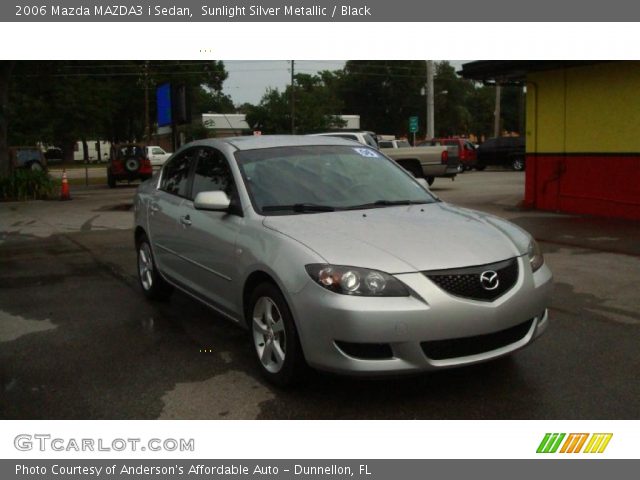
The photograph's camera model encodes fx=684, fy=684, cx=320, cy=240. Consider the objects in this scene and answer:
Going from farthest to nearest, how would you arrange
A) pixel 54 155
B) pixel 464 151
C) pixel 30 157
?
1. pixel 54 155
2. pixel 464 151
3. pixel 30 157

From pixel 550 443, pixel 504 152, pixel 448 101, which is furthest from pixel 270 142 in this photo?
pixel 448 101

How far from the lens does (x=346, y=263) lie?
386 cm

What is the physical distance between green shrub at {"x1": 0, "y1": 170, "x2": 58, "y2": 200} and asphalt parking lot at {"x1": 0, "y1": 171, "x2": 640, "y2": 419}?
512 inches

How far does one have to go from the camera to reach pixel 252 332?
455cm

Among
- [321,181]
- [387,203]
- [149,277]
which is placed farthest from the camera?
[149,277]

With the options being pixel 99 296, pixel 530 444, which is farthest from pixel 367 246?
pixel 99 296

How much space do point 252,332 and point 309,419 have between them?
888 mm

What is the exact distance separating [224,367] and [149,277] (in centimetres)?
231

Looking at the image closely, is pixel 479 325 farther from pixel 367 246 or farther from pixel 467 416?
pixel 367 246

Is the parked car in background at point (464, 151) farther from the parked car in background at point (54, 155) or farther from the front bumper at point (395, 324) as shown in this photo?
the parked car in background at point (54, 155)

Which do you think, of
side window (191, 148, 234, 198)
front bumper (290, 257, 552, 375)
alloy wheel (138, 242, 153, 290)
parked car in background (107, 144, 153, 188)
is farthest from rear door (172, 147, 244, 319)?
parked car in background (107, 144, 153, 188)

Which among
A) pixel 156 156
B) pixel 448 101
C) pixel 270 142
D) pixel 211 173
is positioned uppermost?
pixel 448 101

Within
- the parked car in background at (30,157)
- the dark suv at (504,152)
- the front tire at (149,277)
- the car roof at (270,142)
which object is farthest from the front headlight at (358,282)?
the parked car in background at (30,157)

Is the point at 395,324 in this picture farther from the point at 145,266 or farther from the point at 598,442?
the point at 145,266
